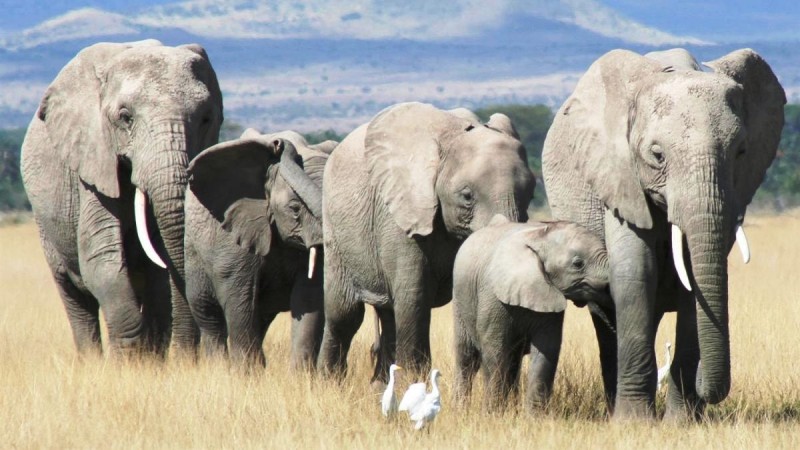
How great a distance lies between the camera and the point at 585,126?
29.0 feet

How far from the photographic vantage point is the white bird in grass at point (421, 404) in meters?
8.13

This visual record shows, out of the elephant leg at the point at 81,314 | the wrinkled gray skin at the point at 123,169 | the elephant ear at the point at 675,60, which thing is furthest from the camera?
the elephant leg at the point at 81,314

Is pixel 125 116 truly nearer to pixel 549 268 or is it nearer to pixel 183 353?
pixel 183 353

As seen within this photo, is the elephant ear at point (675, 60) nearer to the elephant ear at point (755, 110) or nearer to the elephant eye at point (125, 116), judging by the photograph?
the elephant ear at point (755, 110)

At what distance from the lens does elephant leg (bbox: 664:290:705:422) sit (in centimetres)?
878

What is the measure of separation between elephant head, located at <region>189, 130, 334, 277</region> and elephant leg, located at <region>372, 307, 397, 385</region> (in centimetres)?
60

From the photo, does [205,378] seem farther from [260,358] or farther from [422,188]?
[422,188]

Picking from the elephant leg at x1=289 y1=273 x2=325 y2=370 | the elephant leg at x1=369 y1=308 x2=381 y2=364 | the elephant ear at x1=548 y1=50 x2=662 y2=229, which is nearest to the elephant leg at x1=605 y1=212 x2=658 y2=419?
the elephant ear at x1=548 y1=50 x2=662 y2=229

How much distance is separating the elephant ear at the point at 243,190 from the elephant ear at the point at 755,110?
10.6ft

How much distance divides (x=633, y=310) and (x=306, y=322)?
2.96m

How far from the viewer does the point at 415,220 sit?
386 inches

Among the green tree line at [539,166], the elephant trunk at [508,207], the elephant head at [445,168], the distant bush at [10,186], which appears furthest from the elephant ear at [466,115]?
the distant bush at [10,186]

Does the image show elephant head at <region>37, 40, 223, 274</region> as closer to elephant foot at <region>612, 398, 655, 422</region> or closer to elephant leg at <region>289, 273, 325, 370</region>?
elephant leg at <region>289, 273, 325, 370</region>

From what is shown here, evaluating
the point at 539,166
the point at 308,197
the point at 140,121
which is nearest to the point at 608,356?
the point at 308,197
